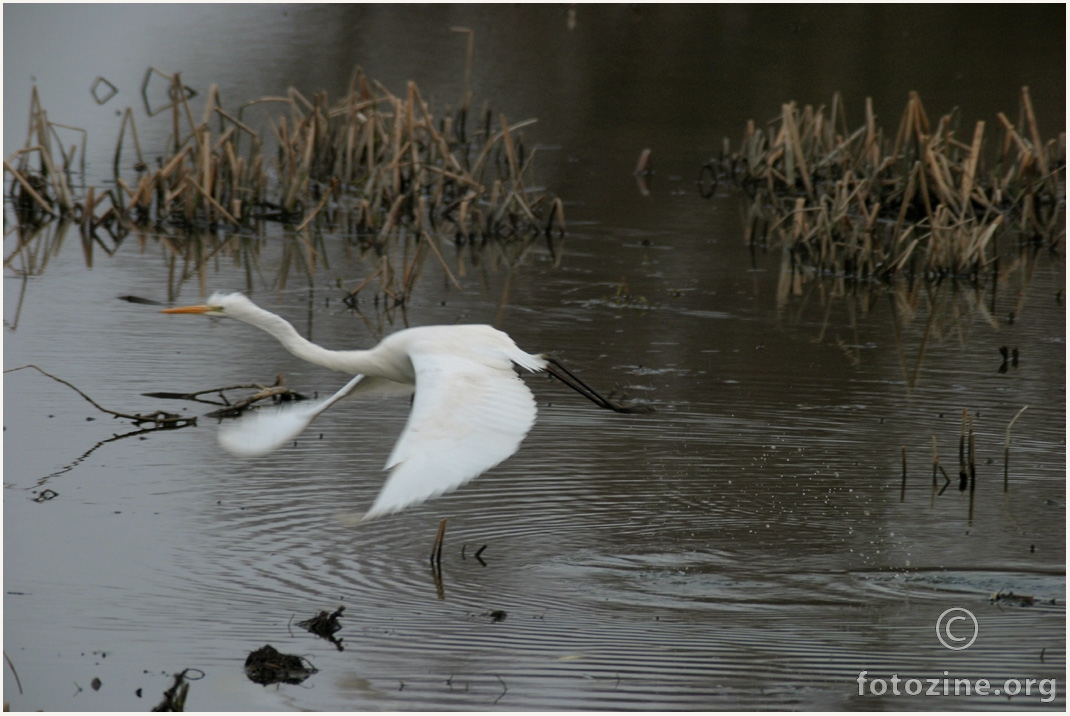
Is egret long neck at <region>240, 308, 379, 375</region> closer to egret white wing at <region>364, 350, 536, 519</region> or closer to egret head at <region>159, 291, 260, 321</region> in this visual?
egret head at <region>159, 291, 260, 321</region>

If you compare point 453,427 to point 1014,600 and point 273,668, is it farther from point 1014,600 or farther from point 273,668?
point 1014,600

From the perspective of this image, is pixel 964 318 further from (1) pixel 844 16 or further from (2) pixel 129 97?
(1) pixel 844 16

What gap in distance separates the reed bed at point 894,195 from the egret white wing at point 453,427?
577cm

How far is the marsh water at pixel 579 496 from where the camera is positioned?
4293mm

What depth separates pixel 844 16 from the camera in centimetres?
2597

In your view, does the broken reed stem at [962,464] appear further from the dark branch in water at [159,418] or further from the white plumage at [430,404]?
the dark branch in water at [159,418]

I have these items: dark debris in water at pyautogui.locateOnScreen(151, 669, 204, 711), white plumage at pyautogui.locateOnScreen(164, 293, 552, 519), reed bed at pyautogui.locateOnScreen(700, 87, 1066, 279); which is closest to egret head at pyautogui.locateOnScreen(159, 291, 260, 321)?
white plumage at pyautogui.locateOnScreen(164, 293, 552, 519)

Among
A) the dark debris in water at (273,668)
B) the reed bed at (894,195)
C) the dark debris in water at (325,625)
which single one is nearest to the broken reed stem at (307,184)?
the reed bed at (894,195)

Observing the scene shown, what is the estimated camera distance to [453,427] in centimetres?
436

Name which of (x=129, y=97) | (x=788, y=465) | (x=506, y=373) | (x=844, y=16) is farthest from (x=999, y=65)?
(x=506, y=373)

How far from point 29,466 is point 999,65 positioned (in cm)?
1885

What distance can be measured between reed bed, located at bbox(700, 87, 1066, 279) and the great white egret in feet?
15.9

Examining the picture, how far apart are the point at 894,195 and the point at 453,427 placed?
838cm

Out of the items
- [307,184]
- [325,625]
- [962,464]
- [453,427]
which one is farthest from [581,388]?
[307,184]
